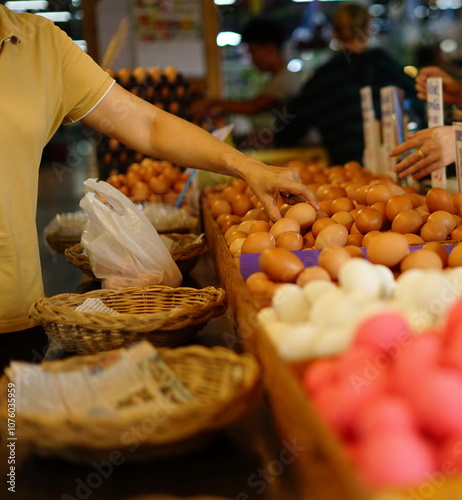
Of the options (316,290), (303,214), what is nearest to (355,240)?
(303,214)

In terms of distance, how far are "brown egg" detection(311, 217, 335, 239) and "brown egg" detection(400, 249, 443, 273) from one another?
1.33ft

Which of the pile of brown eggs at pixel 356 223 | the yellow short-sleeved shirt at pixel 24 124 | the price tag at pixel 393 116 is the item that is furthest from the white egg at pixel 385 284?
the price tag at pixel 393 116

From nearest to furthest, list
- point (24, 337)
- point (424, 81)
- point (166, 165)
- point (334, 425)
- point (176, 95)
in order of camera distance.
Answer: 1. point (334, 425)
2. point (24, 337)
3. point (424, 81)
4. point (166, 165)
5. point (176, 95)

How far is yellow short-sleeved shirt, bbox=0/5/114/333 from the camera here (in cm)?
197

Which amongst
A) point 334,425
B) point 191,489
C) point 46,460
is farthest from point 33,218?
point 334,425

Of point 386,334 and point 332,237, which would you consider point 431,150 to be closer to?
point 332,237

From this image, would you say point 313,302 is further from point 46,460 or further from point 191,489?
point 46,460

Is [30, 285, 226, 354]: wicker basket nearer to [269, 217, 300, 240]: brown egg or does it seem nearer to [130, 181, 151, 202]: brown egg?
[269, 217, 300, 240]: brown egg

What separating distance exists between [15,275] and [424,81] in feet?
7.16

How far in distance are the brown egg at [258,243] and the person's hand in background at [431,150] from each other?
101 cm

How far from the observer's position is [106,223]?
2.08m

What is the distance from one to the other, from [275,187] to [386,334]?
111cm

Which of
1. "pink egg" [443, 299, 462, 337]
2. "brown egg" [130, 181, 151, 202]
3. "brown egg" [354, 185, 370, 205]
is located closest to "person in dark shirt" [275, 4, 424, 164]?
"brown egg" [130, 181, 151, 202]

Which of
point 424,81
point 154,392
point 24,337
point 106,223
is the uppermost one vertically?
point 424,81
